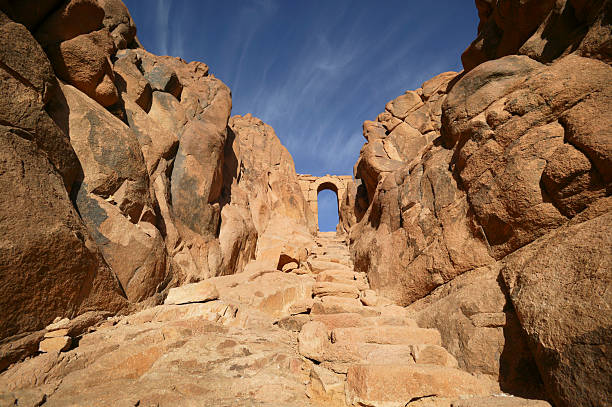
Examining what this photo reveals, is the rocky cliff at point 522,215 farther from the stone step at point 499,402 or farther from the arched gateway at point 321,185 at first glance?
the arched gateway at point 321,185

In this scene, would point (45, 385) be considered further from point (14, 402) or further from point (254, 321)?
point (254, 321)

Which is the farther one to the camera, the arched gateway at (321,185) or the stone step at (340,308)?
the arched gateway at (321,185)

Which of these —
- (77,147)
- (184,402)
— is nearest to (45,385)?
(184,402)

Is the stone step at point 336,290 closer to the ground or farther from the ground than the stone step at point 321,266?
closer to the ground

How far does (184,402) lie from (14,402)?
1355 millimetres

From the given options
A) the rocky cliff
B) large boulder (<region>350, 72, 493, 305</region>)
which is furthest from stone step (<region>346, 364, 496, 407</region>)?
large boulder (<region>350, 72, 493, 305</region>)

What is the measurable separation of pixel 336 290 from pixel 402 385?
3492 millimetres

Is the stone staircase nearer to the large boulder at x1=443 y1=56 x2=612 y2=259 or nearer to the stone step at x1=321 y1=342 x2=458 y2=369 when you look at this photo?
the stone step at x1=321 y1=342 x2=458 y2=369

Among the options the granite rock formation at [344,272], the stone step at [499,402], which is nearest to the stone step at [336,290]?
the granite rock formation at [344,272]

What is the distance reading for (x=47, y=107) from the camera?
5094mm

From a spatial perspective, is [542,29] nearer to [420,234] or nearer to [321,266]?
[420,234]

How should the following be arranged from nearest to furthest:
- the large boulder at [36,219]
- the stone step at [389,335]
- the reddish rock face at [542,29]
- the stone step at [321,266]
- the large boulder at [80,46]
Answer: the large boulder at [36,219], the stone step at [389,335], the reddish rock face at [542,29], the large boulder at [80,46], the stone step at [321,266]

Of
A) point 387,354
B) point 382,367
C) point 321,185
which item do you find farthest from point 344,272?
point 321,185

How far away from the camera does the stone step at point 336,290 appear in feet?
20.5
